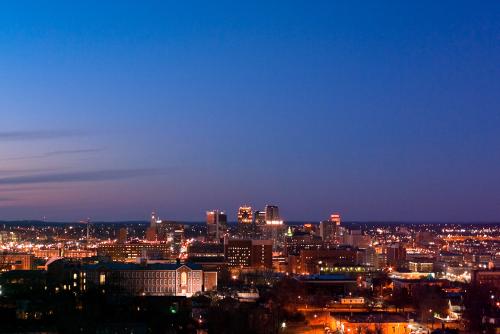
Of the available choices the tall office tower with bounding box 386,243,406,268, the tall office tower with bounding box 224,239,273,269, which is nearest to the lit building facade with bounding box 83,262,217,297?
the tall office tower with bounding box 224,239,273,269

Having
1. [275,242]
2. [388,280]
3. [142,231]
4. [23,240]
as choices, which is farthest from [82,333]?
[142,231]

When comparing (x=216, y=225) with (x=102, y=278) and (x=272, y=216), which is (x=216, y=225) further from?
(x=102, y=278)

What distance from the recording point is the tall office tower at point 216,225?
397ft

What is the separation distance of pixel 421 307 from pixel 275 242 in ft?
223

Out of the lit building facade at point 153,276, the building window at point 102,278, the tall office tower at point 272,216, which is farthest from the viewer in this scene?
the tall office tower at point 272,216

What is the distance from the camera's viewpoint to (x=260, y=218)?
119188 mm

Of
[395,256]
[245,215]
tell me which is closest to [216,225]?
[245,215]

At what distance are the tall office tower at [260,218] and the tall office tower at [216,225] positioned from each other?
537cm

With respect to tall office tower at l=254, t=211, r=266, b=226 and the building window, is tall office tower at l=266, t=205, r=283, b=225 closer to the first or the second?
tall office tower at l=254, t=211, r=266, b=226

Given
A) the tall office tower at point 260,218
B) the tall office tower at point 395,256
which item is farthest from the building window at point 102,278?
the tall office tower at point 260,218

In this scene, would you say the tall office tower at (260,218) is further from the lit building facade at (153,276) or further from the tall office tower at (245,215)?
the lit building facade at (153,276)

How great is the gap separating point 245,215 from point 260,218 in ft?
9.47

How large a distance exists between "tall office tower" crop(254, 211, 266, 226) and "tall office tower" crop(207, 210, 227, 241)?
5369 mm

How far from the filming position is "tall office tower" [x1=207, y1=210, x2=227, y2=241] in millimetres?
121144
